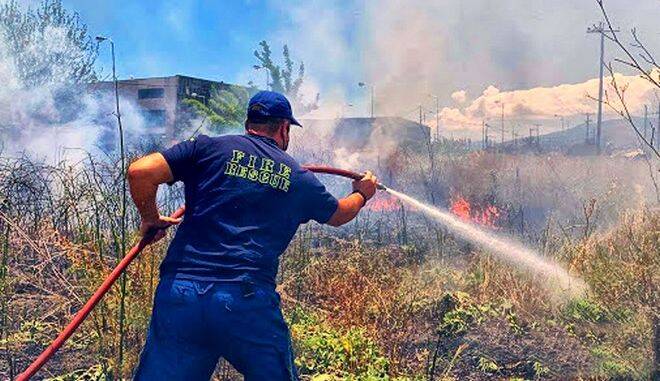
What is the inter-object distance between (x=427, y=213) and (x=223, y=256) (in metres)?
4.65

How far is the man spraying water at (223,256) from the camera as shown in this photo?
2.58m

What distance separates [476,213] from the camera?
39.5 ft

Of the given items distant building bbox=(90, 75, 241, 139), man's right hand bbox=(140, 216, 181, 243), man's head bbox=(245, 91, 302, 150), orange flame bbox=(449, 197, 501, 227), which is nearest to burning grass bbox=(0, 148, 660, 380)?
man's right hand bbox=(140, 216, 181, 243)

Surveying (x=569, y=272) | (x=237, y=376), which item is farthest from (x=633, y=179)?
(x=237, y=376)

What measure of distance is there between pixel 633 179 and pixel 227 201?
13133mm

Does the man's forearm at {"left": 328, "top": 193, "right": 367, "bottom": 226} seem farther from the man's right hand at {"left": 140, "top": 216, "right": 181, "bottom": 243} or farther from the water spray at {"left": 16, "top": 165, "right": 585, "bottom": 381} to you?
the man's right hand at {"left": 140, "top": 216, "right": 181, "bottom": 243}

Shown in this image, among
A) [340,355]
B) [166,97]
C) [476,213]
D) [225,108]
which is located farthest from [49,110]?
[340,355]

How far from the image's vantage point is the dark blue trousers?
2.56 m

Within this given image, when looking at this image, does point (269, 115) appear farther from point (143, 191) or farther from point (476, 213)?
point (476, 213)

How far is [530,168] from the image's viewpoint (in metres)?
15.7

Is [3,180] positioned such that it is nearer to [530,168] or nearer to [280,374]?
[280,374]

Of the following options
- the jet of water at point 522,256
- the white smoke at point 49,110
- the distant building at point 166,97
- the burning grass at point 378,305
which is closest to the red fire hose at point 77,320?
the burning grass at point 378,305

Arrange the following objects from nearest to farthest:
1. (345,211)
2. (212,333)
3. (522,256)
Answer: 1. (212,333)
2. (345,211)
3. (522,256)

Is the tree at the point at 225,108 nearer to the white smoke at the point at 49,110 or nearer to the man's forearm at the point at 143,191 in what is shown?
the white smoke at the point at 49,110
